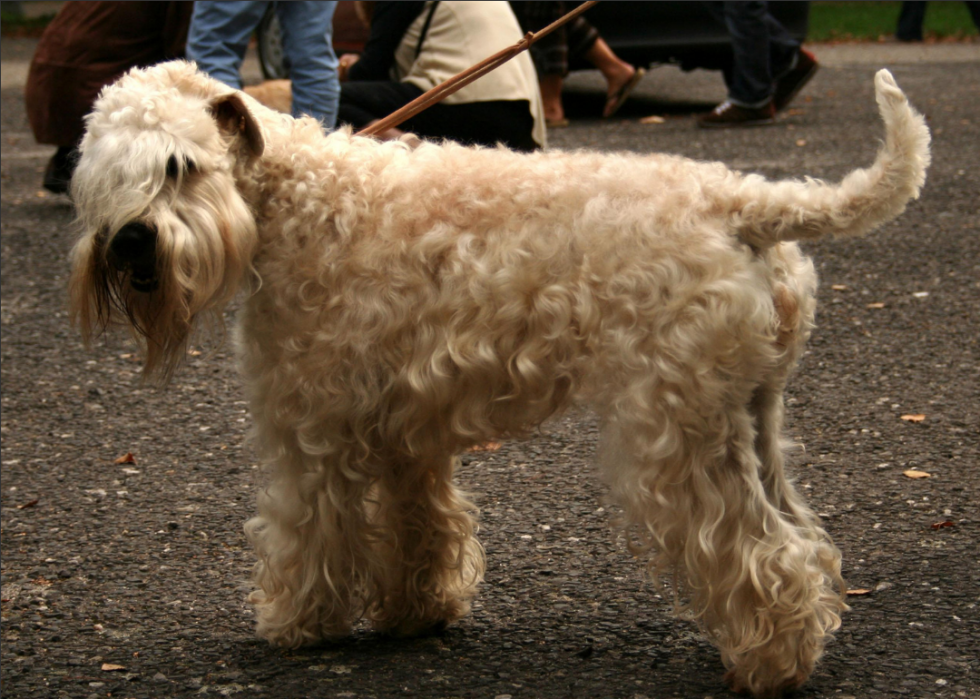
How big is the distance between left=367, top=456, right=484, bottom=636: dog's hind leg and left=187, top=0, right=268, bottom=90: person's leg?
9.96 ft

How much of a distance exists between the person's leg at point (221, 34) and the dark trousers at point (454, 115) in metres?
0.75

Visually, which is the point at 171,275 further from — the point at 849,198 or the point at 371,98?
the point at 371,98

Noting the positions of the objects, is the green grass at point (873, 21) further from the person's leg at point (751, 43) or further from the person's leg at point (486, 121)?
the person's leg at point (486, 121)

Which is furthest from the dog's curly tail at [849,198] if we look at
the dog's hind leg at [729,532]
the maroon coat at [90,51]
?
the maroon coat at [90,51]

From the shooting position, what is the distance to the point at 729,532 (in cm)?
269

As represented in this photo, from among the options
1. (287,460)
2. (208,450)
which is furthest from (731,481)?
(208,450)

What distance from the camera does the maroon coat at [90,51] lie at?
751cm

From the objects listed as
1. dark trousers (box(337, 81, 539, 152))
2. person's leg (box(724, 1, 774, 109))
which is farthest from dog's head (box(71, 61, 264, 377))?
person's leg (box(724, 1, 774, 109))

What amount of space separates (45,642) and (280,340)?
1.08 metres

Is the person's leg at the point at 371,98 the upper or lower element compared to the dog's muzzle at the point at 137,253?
lower

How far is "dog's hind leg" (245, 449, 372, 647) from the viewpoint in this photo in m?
2.99

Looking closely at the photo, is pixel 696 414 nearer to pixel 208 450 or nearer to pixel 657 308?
pixel 657 308

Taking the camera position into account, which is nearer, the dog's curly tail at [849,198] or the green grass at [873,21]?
the dog's curly tail at [849,198]

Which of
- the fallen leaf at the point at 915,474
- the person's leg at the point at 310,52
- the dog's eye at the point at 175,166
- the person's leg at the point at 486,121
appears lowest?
the fallen leaf at the point at 915,474
